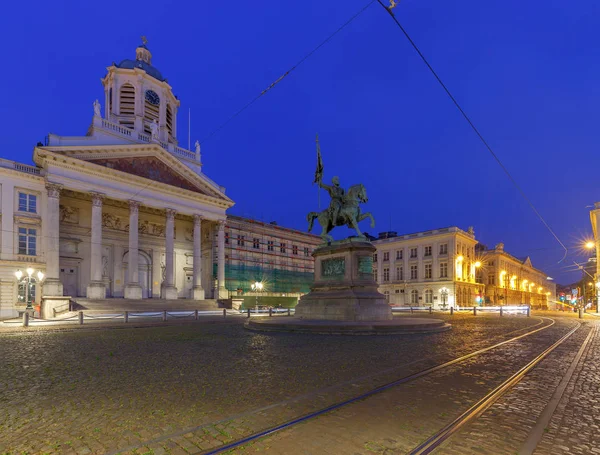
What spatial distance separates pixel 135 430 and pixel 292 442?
178cm

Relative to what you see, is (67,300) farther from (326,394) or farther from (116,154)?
(326,394)

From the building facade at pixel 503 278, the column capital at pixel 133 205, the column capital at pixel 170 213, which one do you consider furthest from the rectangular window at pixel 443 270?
the column capital at pixel 133 205

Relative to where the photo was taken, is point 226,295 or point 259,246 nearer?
point 226,295

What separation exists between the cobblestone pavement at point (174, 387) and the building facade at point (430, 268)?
165 feet

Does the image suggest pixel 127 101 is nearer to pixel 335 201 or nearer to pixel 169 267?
pixel 169 267

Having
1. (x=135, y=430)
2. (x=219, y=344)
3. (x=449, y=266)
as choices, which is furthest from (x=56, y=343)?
(x=449, y=266)

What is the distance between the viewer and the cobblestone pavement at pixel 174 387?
3832 mm

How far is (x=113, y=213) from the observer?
3978 cm

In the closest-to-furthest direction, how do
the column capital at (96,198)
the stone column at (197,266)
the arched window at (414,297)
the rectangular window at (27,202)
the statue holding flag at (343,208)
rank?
the statue holding flag at (343,208) < the rectangular window at (27,202) < the column capital at (96,198) < the stone column at (197,266) < the arched window at (414,297)

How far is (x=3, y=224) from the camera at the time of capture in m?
30.9

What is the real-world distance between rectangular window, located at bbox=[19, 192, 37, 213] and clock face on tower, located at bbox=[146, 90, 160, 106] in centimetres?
2044

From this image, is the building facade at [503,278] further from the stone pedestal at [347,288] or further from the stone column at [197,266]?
the stone pedestal at [347,288]

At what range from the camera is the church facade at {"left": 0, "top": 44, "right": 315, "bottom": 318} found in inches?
1217

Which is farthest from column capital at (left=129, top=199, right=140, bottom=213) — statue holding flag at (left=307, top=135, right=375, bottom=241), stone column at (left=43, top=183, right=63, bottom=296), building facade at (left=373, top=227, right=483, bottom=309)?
building facade at (left=373, top=227, right=483, bottom=309)
